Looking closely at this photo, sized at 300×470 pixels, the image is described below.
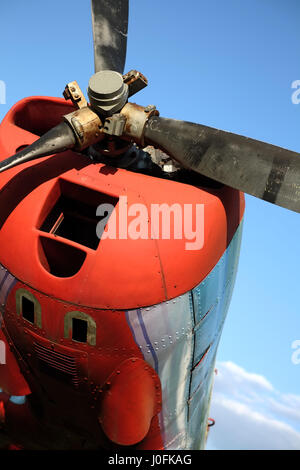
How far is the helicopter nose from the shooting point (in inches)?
310

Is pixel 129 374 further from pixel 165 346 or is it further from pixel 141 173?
pixel 141 173

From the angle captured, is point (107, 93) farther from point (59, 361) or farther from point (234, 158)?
point (59, 361)

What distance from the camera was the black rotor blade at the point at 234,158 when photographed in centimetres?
725

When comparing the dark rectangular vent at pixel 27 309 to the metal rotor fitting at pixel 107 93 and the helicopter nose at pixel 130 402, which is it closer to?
the helicopter nose at pixel 130 402

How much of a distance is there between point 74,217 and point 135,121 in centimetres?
201

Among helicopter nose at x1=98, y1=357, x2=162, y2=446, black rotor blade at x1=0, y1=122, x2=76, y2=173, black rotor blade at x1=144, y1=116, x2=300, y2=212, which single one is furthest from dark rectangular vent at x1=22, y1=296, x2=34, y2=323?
black rotor blade at x1=144, y1=116, x2=300, y2=212

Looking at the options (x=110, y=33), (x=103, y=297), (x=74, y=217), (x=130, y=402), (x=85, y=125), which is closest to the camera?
(x=103, y=297)

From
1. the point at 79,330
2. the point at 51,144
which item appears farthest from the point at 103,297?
the point at 51,144

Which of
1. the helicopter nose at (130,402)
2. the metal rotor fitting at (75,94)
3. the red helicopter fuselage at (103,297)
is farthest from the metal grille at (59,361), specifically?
the metal rotor fitting at (75,94)

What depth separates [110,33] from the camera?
9531 mm

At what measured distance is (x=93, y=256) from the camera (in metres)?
7.34

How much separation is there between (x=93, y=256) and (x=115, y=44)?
14.9 ft

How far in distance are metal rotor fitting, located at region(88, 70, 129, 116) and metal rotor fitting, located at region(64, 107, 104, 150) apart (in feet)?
0.48
